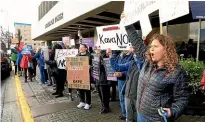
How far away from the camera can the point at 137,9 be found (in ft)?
13.8

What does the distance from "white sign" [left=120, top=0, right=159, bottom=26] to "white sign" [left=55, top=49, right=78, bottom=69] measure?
166 inches

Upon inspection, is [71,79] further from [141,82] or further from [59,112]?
[141,82]

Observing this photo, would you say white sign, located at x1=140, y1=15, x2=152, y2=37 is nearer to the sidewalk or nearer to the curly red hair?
the curly red hair

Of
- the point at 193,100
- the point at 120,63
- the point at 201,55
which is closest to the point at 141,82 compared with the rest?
the point at 120,63

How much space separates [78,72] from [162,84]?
4.83 meters

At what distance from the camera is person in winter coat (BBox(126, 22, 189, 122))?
8.84 feet

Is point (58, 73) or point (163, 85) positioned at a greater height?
point (163, 85)

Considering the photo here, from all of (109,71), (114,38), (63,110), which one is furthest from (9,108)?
(114,38)

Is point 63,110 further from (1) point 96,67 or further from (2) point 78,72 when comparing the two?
(1) point 96,67

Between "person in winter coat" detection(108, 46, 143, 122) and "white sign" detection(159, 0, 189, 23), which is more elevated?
"white sign" detection(159, 0, 189, 23)

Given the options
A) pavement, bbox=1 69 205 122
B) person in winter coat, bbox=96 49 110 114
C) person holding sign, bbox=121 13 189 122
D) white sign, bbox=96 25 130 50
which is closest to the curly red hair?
person holding sign, bbox=121 13 189 122

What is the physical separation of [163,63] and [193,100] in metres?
3.49

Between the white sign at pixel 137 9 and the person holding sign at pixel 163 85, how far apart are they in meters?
1.27

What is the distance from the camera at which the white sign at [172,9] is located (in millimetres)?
3467
